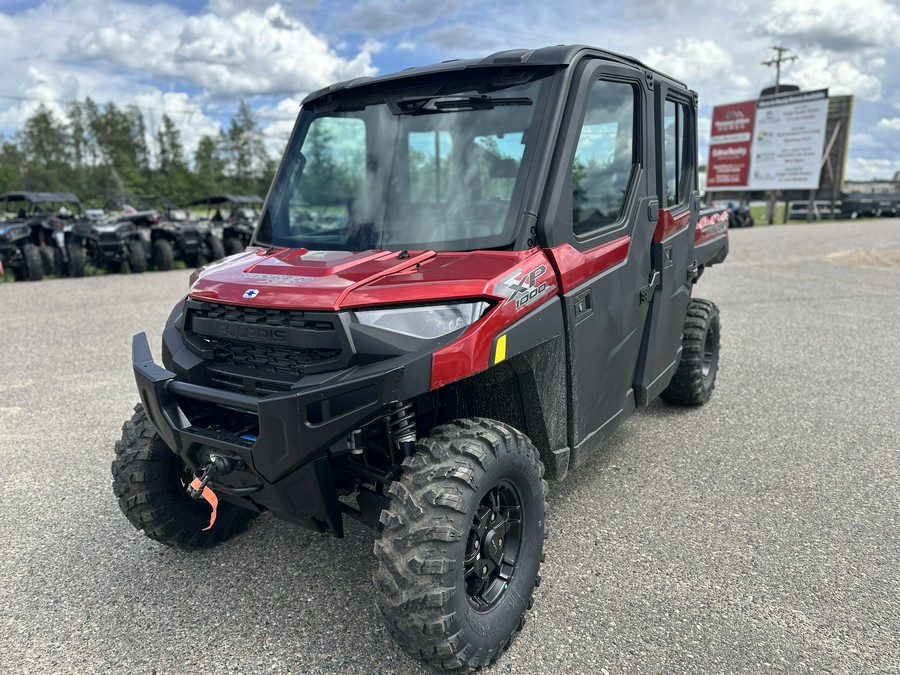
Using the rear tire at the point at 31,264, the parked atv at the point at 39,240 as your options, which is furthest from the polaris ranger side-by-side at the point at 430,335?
the parked atv at the point at 39,240

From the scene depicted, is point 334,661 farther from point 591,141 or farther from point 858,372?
point 858,372

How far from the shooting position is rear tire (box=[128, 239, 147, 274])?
45.7ft

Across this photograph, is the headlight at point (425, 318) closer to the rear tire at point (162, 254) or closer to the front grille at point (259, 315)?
the front grille at point (259, 315)

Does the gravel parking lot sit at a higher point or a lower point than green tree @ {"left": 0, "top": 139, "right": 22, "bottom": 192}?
lower

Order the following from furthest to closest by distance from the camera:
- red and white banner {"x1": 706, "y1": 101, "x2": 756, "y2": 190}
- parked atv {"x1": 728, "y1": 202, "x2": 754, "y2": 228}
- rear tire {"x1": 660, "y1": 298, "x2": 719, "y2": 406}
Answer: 1. red and white banner {"x1": 706, "y1": 101, "x2": 756, "y2": 190}
2. parked atv {"x1": 728, "y1": 202, "x2": 754, "y2": 228}
3. rear tire {"x1": 660, "y1": 298, "x2": 719, "y2": 406}

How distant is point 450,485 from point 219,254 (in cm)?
1393

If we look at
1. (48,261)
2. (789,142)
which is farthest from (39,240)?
(789,142)

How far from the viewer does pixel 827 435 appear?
4641 millimetres

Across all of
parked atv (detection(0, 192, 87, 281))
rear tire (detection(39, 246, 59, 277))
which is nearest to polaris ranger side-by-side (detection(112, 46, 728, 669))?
parked atv (detection(0, 192, 87, 281))

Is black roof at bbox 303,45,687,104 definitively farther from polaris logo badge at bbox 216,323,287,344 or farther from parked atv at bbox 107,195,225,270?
parked atv at bbox 107,195,225,270

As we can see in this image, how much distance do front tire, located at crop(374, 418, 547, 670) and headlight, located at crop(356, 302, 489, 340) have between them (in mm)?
402

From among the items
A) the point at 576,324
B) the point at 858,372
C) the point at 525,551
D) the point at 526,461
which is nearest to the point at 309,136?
the point at 576,324

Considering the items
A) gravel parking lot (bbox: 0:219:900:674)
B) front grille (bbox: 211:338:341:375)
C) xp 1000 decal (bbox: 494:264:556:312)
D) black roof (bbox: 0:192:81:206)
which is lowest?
gravel parking lot (bbox: 0:219:900:674)

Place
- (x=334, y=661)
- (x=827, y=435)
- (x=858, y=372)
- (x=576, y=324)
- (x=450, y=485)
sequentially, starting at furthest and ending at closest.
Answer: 1. (x=858, y=372)
2. (x=827, y=435)
3. (x=576, y=324)
4. (x=334, y=661)
5. (x=450, y=485)
